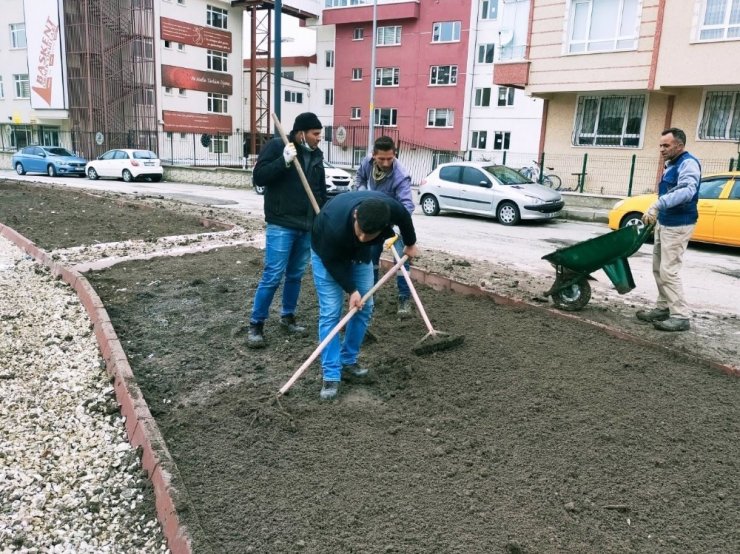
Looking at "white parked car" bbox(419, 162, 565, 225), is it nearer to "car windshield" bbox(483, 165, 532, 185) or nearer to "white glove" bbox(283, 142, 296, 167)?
"car windshield" bbox(483, 165, 532, 185)

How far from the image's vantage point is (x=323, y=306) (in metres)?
3.96

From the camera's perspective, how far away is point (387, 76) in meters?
39.1

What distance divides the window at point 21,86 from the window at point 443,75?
88.4ft

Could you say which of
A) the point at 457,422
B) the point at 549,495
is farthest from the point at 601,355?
the point at 549,495

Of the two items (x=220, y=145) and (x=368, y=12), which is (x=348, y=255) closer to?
(x=220, y=145)

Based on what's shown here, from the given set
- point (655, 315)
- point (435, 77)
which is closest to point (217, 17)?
point (435, 77)

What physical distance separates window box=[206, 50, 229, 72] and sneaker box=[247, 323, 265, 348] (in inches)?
1483

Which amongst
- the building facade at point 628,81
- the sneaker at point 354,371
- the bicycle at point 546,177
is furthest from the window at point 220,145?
the sneaker at point 354,371

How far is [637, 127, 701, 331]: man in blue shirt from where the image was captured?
518cm

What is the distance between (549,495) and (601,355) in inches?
78.0

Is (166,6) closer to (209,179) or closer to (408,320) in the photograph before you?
(209,179)

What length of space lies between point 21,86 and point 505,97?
105 feet

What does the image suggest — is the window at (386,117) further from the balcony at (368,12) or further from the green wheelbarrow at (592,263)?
the green wheelbarrow at (592,263)

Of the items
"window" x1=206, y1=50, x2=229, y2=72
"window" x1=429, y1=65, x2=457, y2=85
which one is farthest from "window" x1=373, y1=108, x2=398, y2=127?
"window" x1=206, y1=50, x2=229, y2=72
